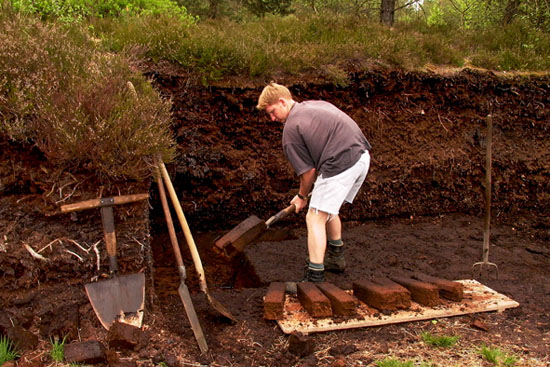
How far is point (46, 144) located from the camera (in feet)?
11.7

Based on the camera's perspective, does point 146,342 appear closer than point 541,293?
Yes

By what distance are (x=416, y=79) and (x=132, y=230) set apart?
5403mm

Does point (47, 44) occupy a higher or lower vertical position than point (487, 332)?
higher

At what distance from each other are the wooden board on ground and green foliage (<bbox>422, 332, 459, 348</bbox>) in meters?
0.29

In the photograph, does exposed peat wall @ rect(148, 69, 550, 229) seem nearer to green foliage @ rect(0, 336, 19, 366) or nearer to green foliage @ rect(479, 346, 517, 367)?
green foliage @ rect(0, 336, 19, 366)

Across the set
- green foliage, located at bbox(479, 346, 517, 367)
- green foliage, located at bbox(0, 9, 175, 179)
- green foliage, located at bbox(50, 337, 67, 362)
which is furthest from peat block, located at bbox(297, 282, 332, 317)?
green foliage, located at bbox(50, 337, 67, 362)

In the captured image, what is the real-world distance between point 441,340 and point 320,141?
1961mm

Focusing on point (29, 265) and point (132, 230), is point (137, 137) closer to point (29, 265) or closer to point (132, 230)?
point (132, 230)

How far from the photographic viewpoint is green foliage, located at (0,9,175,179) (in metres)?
3.56

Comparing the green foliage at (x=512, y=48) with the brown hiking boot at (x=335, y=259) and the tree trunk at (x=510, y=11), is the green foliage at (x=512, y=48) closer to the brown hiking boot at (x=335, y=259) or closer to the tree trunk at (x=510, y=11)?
the tree trunk at (x=510, y=11)

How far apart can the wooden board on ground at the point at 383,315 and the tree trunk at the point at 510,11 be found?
8446 millimetres

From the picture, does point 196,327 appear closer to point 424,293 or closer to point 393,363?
point 393,363

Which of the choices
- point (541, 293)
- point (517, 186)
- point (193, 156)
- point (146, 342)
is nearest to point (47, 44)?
point (193, 156)

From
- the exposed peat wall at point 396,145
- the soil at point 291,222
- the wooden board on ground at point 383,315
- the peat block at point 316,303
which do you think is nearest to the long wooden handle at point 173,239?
the soil at point 291,222
